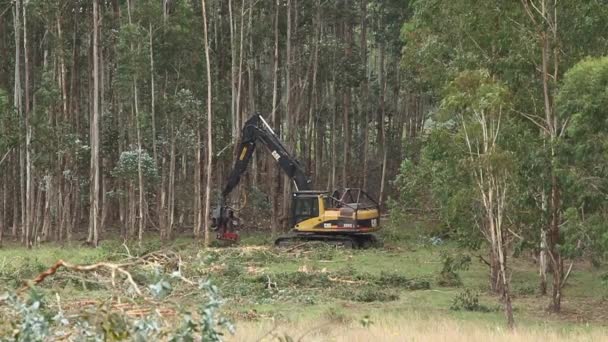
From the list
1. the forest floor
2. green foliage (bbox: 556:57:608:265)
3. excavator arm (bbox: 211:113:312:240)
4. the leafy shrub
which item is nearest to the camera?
the forest floor

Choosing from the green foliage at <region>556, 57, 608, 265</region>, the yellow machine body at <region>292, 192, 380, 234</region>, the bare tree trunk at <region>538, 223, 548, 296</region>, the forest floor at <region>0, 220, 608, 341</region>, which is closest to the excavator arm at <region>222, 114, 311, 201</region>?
the yellow machine body at <region>292, 192, 380, 234</region>

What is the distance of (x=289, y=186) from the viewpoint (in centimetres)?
3228

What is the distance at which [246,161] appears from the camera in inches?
1038

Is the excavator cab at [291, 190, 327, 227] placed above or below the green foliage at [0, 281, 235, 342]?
above

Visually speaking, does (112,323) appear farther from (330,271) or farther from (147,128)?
(147,128)

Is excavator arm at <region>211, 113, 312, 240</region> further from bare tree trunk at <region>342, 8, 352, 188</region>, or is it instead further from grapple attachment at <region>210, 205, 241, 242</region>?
bare tree trunk at <region>342, 8, 352, 188</region>

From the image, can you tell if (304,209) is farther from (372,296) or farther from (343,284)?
(372,296)

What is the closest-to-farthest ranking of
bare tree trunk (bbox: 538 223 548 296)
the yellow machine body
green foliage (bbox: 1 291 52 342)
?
green foliage (bbox: 1 291 52 342) < bare tree trunk (bbox: 538 223 548 296) < the yellow machine body

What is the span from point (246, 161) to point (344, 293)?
10.9 meters

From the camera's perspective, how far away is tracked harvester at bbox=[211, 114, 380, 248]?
25.1m

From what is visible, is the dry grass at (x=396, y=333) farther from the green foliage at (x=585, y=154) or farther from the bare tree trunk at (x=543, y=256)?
the bare tree trunk at (x=543, y=256)

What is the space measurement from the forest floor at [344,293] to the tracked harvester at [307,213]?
814mm

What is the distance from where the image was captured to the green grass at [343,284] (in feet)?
43.7

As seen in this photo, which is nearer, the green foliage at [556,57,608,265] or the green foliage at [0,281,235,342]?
the green foliage at [0,281,235,342]
